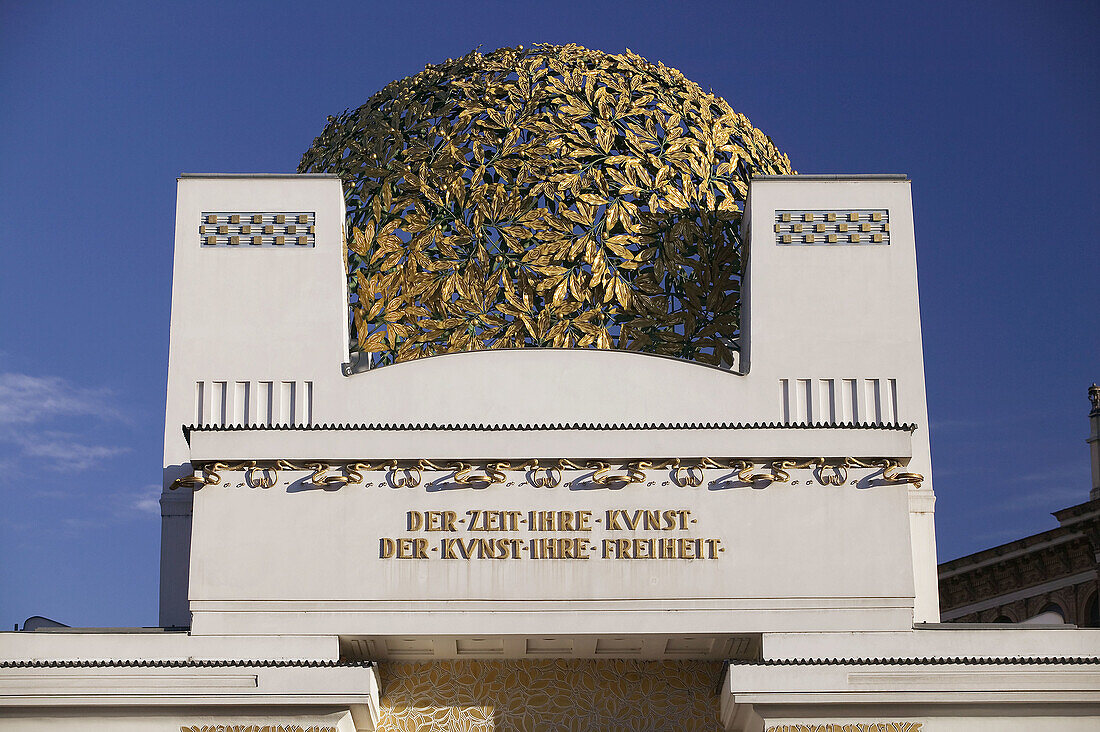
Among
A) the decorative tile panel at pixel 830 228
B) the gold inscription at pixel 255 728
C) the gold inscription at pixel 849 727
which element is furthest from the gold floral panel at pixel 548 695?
the decorative tile panel at pixel 830 228

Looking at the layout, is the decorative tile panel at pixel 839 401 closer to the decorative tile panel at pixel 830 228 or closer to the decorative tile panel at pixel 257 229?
the decorative tile panel at pixel 830 228

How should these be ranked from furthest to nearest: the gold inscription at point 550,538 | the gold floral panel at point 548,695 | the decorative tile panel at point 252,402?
the decorative tile panel at point 252,402
the gold floral panel at point 548,695
the gold inscription at point 550,538

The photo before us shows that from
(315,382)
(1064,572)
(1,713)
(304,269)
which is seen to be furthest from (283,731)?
(1064,572)

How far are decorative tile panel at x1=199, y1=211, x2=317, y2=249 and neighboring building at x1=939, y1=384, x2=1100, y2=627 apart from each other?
17399mm

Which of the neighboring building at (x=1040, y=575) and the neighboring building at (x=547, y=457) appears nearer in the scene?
the neighboring building at (x=547, y=457)

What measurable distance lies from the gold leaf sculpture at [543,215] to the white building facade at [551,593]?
3.97ft

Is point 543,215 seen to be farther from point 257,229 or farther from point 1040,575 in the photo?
point 1040,575

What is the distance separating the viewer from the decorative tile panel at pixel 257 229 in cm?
1742

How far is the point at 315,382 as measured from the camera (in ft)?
55.3

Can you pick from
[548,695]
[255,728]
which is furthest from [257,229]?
[548,695]

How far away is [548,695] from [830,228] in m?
5.60

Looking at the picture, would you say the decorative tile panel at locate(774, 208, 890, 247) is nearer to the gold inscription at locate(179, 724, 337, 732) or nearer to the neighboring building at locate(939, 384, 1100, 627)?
the gold inscription at locate(179, 724, 337, 732)

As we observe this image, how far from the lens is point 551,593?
49.5 feet

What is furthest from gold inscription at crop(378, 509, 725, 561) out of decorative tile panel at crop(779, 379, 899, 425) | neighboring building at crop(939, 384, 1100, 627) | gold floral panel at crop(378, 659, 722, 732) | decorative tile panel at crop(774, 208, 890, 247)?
Answer: neighboring building at crop(939, 384, 1100, 627)
